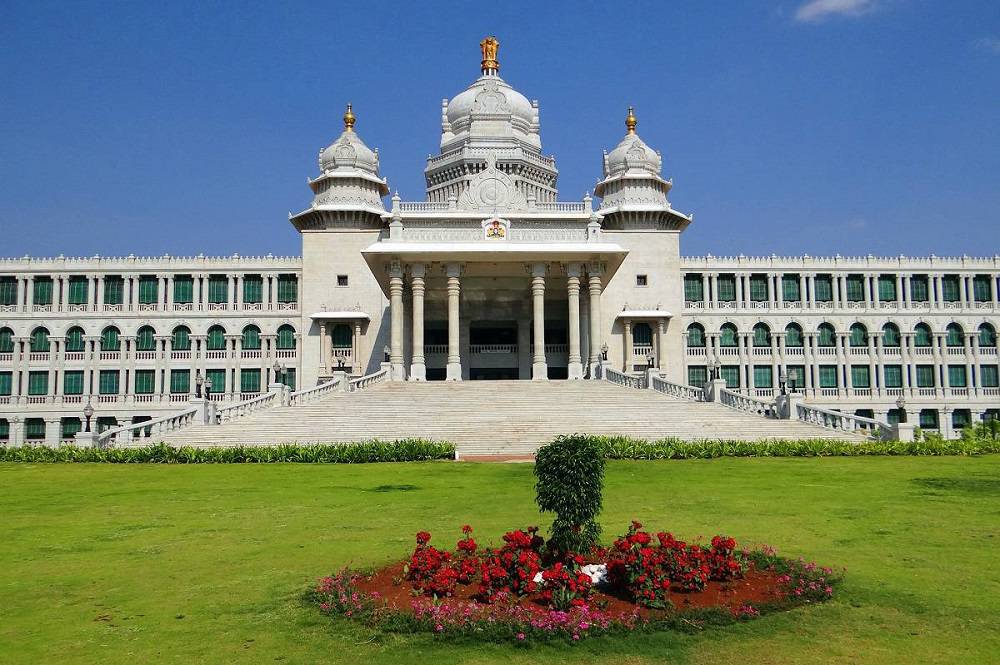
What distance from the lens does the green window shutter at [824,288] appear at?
215ft

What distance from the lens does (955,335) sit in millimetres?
65250

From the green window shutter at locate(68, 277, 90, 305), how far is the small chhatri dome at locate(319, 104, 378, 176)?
21175 millimetres

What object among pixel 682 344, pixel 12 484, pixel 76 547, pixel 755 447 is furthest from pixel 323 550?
pixel 682 344

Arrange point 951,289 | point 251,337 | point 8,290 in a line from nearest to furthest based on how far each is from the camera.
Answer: point 8,290, point 251,337, point 951,289

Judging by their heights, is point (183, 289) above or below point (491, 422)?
above

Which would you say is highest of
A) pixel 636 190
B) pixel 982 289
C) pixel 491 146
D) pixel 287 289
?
pixel 491 146

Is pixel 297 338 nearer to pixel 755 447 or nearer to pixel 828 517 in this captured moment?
pixel 755 447

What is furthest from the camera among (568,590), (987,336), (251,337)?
(987,336)

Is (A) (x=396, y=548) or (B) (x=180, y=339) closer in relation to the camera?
(A) (x=396, y=548)

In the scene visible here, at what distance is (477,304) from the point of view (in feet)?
177

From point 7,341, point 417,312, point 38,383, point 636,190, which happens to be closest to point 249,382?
point 38,383

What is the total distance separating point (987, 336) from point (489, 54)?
50145mm

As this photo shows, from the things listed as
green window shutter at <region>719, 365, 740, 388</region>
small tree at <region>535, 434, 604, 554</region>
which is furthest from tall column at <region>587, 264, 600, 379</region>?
small tree at <region>535, 434, 604, 554</region>

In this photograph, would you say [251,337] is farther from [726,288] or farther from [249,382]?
[726,288]
